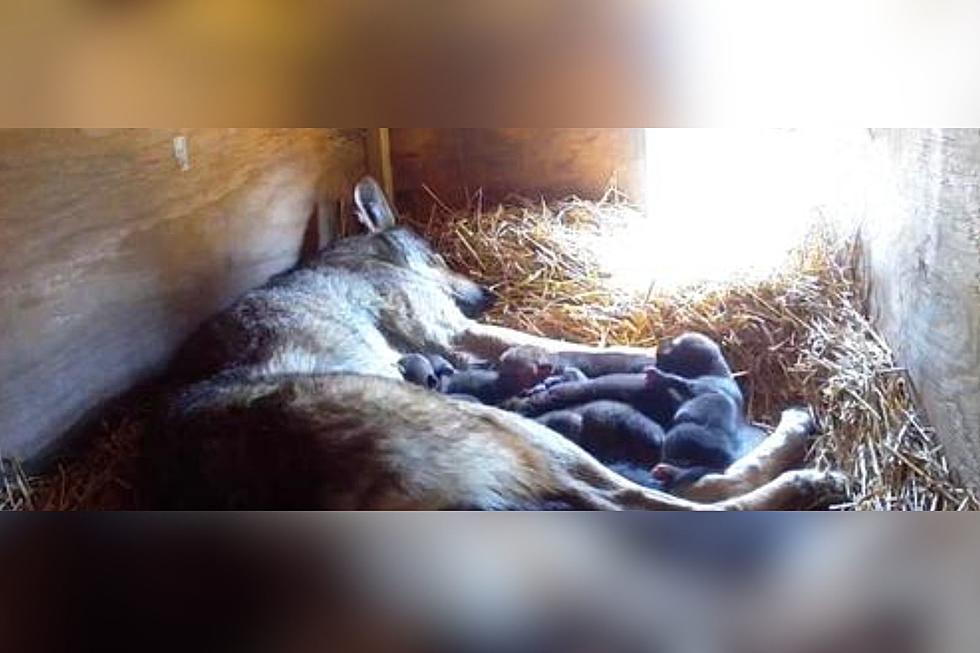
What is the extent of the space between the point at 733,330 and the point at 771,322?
6cm

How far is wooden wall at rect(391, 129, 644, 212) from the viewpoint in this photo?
5.76 feet

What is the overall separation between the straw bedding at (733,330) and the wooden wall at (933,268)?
3 cm

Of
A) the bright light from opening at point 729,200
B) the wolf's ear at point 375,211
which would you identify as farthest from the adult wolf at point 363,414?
the bright light from opening at point 729,200

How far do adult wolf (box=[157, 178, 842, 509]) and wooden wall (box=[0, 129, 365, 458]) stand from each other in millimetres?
68

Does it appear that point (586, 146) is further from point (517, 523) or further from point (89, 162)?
point (89, 162)

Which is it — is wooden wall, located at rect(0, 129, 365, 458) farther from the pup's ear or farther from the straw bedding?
the pup's ear

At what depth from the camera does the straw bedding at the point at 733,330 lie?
5.64 feet

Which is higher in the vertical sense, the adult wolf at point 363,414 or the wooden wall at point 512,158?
the wooden wall at point 512,158

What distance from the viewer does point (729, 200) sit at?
1.76 meters

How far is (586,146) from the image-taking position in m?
1.76

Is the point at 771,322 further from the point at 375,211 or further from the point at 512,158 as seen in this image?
the point at 375,211

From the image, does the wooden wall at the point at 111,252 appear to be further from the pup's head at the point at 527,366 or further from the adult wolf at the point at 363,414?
the pup's head at the point at 527,366
